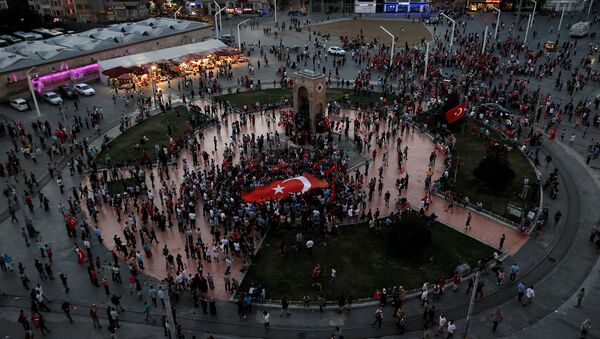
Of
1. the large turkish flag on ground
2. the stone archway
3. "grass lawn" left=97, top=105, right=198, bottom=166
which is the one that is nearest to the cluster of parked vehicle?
"grass lawn" left=97, top=105, right=198, bottom=166

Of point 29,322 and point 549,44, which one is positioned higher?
point 549,44

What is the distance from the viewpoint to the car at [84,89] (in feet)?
158

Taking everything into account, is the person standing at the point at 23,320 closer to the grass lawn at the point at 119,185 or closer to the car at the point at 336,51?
the grass lawn at the point at 119,185

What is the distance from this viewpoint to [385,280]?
22.4 meters

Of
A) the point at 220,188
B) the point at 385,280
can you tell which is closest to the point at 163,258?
the point at 220,188

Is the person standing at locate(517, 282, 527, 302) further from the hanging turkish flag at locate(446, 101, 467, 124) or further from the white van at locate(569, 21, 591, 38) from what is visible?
the white van at locate(569, 21, 591, 38)

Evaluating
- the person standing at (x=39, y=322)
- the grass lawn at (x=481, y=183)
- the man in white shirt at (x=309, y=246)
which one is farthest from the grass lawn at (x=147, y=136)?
the grass lawn at (x=481, y=183)

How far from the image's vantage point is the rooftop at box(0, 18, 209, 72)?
1908 inches

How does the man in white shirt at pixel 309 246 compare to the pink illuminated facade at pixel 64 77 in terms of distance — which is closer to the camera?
the man in white shirt at pixel 309 246

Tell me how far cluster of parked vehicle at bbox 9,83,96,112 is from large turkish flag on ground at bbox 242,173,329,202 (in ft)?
92.8

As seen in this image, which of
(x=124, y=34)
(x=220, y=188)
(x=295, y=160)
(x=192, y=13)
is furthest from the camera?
(x=192, y=13)

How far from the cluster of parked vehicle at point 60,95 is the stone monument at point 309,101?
78.8 ft

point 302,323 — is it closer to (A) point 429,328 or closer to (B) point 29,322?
(A) point 429,328

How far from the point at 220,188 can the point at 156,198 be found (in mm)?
4534
